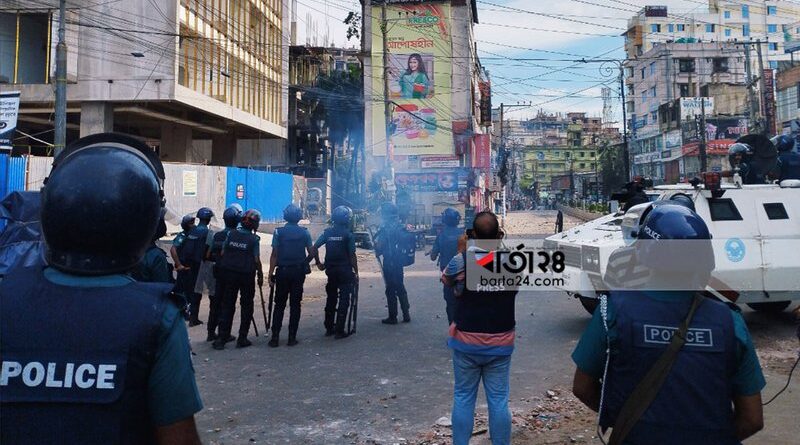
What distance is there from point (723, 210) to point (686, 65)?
57792 millimetres

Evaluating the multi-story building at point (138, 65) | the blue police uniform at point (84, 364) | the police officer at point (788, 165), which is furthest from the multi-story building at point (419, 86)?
the blue police uniform at point (84, 364)

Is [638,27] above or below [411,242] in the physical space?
above

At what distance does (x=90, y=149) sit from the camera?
162 centimetres

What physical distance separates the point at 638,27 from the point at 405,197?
63.6 meters

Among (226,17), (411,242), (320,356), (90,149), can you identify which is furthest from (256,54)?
(90,149)

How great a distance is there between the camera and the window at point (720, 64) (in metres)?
57.8

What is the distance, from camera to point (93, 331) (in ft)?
4.65

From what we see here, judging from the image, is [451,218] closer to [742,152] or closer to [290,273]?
[290,273]

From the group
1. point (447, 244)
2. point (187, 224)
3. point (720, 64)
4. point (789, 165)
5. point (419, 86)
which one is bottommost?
point (447, 244)

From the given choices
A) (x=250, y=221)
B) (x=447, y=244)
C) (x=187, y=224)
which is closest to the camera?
(x=447, y=244)

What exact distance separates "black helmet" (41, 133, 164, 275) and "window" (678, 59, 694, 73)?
64.9m

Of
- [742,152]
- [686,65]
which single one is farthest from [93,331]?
[686,65]

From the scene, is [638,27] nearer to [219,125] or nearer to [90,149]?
[219,125]

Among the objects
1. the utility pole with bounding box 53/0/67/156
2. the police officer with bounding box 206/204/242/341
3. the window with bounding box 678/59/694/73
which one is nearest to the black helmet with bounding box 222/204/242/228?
the police officer with bounding box 206/204/242/341
